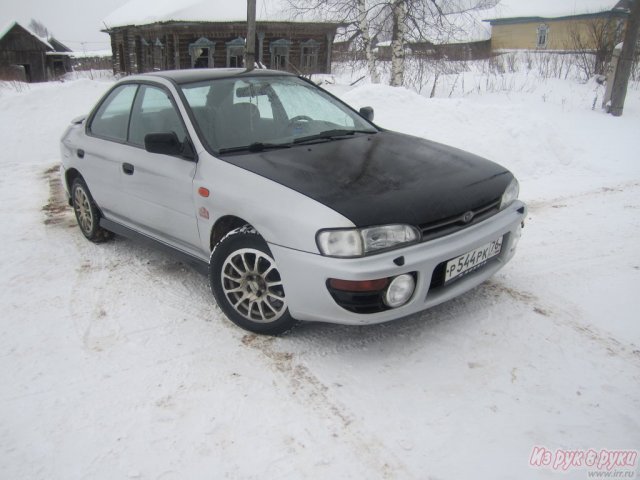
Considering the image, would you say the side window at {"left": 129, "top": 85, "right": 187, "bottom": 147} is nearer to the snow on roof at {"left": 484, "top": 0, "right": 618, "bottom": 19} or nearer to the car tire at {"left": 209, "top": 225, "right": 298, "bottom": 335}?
the car tire at {"left": 209, "top": 225, "right": 298, "bottom": 335}

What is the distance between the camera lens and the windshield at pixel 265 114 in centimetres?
328

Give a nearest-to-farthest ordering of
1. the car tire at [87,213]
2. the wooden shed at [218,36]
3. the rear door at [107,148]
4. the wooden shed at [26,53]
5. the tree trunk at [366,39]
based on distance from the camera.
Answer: the rear door at [107,148] < the car tire at [87,213] < the tree trunk at [366,39] < the wooden shed at [218,36] < the wooden shed at [26,53]

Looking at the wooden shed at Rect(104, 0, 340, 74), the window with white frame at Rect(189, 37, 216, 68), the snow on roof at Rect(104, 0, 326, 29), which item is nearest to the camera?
the snow on roof at Rect(104, 0, 326, 29)

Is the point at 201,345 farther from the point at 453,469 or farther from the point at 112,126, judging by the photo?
the point at 112,126

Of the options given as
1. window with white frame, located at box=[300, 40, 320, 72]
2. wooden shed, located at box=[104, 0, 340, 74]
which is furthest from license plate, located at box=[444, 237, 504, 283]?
window with white frame, located at box=[300, 40, 320, 72]

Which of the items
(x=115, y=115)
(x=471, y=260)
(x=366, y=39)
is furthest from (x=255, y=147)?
(x=366, y=39)

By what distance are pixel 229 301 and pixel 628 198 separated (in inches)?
197

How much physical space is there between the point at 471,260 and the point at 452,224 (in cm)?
28

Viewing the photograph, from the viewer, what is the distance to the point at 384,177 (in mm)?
2838

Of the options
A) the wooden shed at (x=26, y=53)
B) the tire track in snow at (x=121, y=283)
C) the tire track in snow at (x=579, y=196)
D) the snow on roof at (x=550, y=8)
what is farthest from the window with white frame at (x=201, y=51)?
the snow on roof at (x=550, y=8)

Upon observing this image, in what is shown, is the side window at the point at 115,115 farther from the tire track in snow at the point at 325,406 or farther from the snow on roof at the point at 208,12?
the snow on roof at the point at 208,12

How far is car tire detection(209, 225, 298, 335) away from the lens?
2836mm

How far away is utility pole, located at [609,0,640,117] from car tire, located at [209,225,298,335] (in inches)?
385

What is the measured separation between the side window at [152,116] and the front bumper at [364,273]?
4.59 ft
